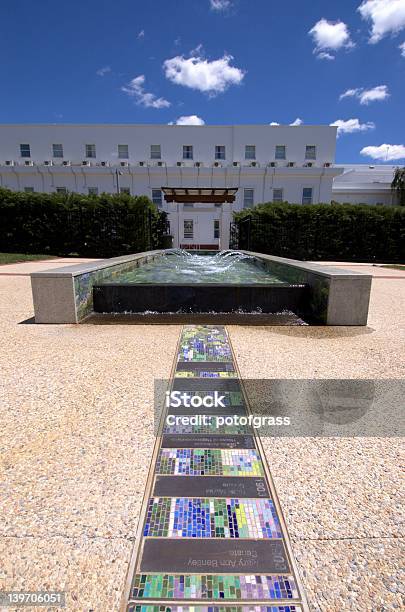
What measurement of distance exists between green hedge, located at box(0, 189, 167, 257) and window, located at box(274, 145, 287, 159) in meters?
15.5

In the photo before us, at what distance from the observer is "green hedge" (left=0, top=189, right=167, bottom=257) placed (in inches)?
741

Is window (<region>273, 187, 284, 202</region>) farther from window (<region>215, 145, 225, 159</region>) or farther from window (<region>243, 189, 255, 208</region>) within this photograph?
window (<region>215, 145, 225, 159</region>)

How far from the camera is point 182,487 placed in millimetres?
1815

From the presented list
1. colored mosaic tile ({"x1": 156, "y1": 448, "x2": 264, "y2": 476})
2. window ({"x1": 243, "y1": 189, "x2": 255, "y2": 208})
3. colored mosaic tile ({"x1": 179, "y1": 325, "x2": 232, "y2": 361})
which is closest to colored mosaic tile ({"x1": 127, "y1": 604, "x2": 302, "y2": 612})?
colored mosaic tile ({"x1": 156, "y1": 448, "x2": 264, "y2": 476})

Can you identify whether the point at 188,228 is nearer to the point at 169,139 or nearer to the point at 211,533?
the point at 169,139

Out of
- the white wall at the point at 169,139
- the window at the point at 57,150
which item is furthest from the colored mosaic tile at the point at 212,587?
the window at the point at 57,150

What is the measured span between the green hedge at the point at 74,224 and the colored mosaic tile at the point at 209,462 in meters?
18.1

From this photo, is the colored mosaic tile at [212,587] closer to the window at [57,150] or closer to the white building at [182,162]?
the white building at [182,162]

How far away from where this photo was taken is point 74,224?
19.1 meters

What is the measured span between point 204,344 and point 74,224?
17.5 metres

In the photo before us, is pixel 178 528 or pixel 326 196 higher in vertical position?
pixel 326 196

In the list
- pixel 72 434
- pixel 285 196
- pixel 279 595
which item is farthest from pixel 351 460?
pixel 285 196

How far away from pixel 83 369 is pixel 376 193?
37.4 meters

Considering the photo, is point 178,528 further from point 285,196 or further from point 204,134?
point 204,134
